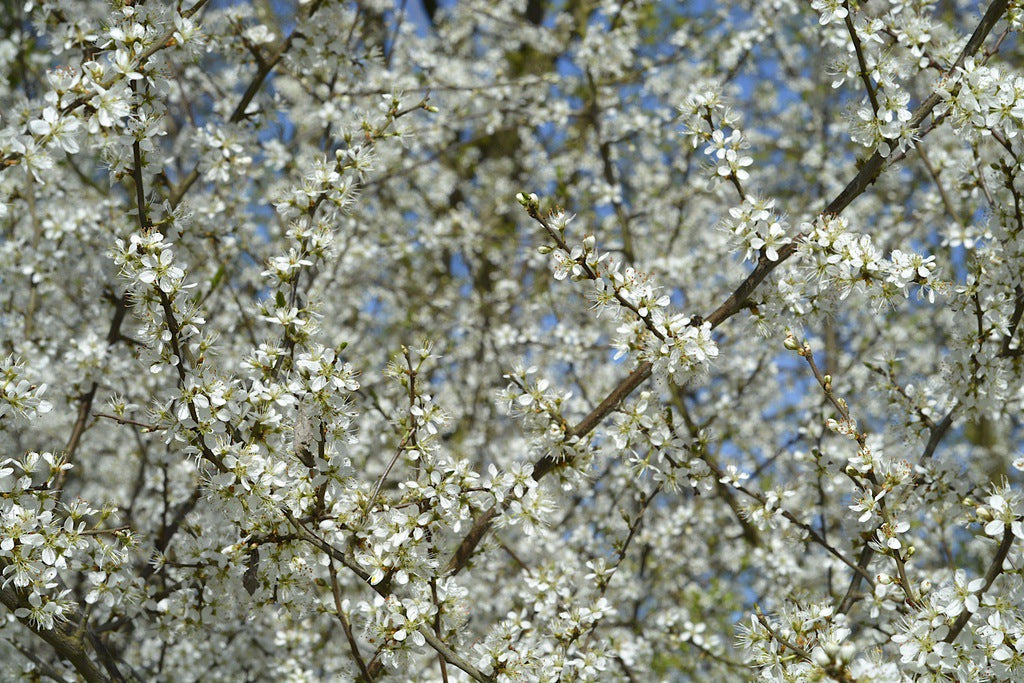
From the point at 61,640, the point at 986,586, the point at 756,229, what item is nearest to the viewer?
the point at 986,586

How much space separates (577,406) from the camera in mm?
4832

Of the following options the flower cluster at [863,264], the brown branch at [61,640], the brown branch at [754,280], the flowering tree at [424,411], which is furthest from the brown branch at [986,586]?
the brown branch at [61,640]

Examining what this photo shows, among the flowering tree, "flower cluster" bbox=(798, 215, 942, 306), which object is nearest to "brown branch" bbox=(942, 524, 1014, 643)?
the flowering tree

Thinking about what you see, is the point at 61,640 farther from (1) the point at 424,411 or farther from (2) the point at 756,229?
(2) the point at 756,229

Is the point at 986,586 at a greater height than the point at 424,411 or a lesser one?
greater

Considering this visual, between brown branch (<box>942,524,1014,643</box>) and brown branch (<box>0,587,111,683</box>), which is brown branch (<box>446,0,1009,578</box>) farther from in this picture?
brown branch (<box>0,587,111,683</box>)

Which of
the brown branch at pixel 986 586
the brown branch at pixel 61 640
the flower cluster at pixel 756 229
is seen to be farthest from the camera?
the flower cluster at pixel 756 229

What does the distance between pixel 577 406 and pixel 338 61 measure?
7.45 ft

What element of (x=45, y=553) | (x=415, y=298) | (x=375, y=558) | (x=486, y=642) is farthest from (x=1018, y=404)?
(x=415, y=298)

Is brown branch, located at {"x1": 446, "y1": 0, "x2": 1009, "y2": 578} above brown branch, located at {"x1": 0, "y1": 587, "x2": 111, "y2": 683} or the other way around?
above

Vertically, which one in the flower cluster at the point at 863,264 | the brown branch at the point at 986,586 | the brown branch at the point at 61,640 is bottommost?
the brown branch at the point at 61,640

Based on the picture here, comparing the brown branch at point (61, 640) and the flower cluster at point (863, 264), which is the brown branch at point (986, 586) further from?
the brown branch at point (61, 640)

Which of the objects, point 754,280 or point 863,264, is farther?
point 754,280

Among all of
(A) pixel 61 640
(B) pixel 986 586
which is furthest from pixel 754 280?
(A) pixel 61 640
